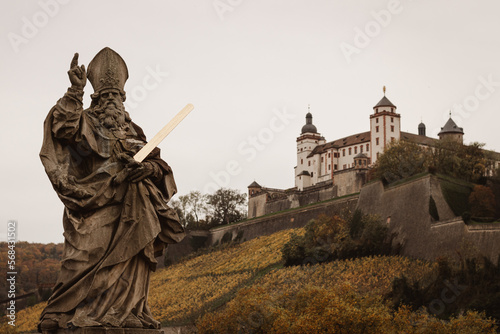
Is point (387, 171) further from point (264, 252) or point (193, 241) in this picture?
point (193, 241)

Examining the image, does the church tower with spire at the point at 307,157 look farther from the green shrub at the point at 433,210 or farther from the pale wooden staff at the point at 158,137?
the pale wooden staff at the point at 158,137

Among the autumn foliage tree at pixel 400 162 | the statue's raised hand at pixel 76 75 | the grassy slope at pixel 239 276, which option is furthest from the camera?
the autumn foliage tree at pixel 400 162

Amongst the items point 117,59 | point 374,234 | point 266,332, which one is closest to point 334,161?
point 374,234

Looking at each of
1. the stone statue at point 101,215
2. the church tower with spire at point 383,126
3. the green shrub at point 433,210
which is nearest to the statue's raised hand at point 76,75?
the stone statue at point 101,215

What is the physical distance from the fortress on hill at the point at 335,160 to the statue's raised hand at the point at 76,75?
6878 cm

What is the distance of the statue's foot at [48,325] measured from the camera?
5.75 m

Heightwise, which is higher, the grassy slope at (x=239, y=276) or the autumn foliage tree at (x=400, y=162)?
the autumn foliage tree at (x=400, y=162)

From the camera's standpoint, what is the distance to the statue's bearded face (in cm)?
641

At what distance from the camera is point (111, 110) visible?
6.45 meters

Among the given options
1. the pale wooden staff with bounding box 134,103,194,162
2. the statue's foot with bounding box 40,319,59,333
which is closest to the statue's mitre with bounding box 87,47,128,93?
the pale wooden staff with bounding box 134,103,194,162

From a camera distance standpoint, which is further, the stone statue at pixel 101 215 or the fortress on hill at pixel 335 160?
the fortress on hill at pixel 335 160

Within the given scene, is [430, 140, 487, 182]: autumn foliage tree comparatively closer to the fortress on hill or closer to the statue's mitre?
the fortress on hill

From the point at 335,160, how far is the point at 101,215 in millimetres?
91702

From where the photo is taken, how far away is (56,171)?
5953 mm
